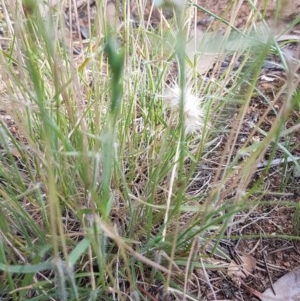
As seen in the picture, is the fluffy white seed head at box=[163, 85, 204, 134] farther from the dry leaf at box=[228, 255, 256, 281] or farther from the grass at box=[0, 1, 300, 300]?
the dry leaf at box=[228, 255, 256, 281]

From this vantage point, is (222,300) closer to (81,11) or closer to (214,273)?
(214,273)

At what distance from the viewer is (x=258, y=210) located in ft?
3.29

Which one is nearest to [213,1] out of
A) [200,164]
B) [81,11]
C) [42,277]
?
[81,11]

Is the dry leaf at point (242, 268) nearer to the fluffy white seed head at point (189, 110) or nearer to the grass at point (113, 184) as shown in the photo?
the grass at point (113, 184)

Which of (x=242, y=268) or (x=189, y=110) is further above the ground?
(x=189, y=110)

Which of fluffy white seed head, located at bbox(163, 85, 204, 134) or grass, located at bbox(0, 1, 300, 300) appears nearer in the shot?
grass, located at bbox(0, 1, 300, 300)

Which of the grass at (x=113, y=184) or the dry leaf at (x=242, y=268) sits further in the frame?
the dry leaf at (x=242, y=268)

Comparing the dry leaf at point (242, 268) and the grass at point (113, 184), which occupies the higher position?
the grass at point (113, 184)

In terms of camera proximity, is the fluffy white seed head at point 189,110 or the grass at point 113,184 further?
the fluffy white seed head at point 189,110

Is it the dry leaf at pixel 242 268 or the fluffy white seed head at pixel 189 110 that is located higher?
the fluffy white seed head at pixel 189 110

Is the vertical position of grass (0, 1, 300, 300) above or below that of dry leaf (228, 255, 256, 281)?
above

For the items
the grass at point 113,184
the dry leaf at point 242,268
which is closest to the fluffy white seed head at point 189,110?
the grass at point 113,184

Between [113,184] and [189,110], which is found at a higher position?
[189,110]

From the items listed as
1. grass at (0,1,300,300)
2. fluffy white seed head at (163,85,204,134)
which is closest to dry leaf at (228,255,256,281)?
grass at (0,1,300,300)
